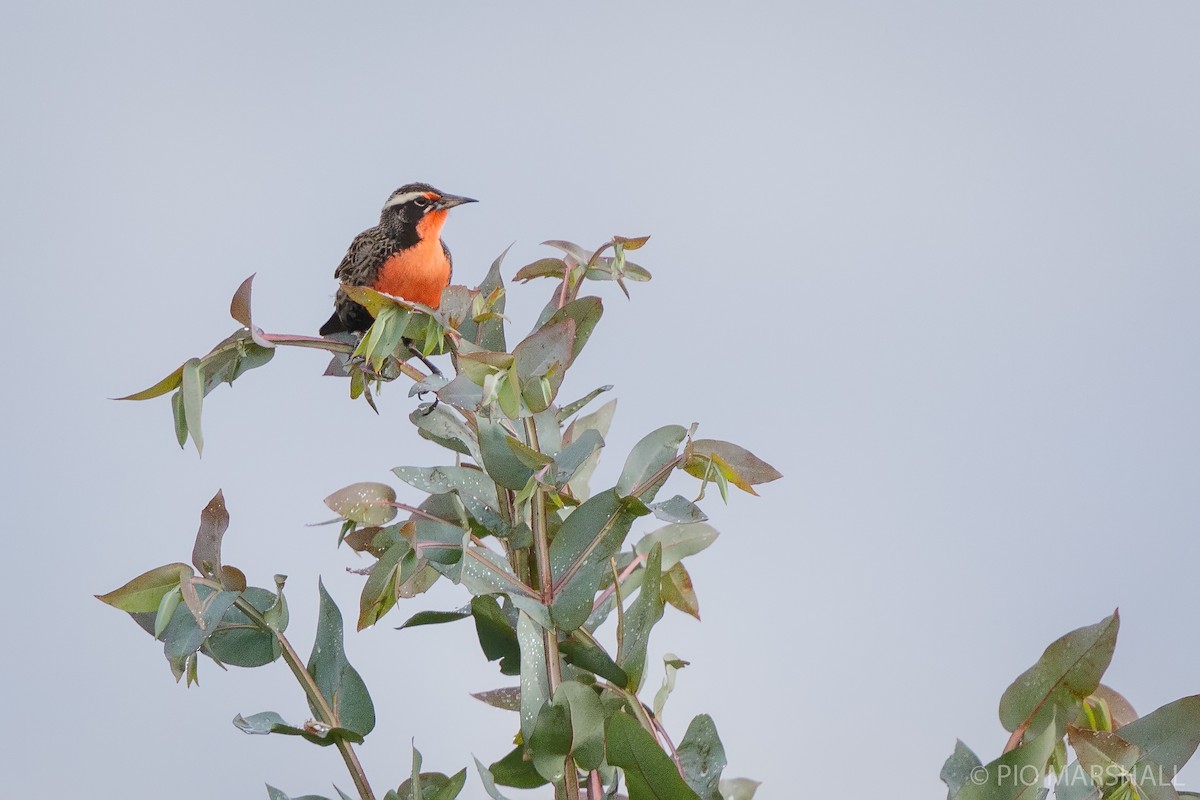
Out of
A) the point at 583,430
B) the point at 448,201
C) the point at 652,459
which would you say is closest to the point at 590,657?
the point at 652,459

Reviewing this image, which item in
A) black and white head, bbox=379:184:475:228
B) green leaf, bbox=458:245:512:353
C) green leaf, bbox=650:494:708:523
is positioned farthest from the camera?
black and white head, bbox=379:184:475:228

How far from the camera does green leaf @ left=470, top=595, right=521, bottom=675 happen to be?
932 mm

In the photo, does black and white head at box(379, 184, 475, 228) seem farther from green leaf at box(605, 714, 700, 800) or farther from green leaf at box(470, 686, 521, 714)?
green leaf at box(605, 714, 700, 800)

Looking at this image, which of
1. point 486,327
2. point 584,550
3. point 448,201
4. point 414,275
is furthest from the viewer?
point 448,201

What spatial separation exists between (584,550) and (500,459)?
0.30 ft

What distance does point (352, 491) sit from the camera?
99 cm

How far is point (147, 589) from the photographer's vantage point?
0.94m

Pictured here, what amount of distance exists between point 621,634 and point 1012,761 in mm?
276

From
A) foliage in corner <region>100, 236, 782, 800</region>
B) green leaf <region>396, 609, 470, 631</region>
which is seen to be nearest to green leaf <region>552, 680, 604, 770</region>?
foliage in corner <region>100, 236, 782, 800</region>

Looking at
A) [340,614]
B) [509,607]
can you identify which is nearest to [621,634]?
[509,607]

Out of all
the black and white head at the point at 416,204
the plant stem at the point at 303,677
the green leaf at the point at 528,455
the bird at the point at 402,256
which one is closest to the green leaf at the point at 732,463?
the green leaf at the point at 528,455

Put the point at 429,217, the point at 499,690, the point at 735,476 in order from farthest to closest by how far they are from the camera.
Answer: the point at 429,217, the point at 499,690, the point at 735,476

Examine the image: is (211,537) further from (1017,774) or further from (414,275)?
(414,275)

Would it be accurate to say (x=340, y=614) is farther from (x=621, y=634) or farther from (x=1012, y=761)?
(x=1012, y=761)
